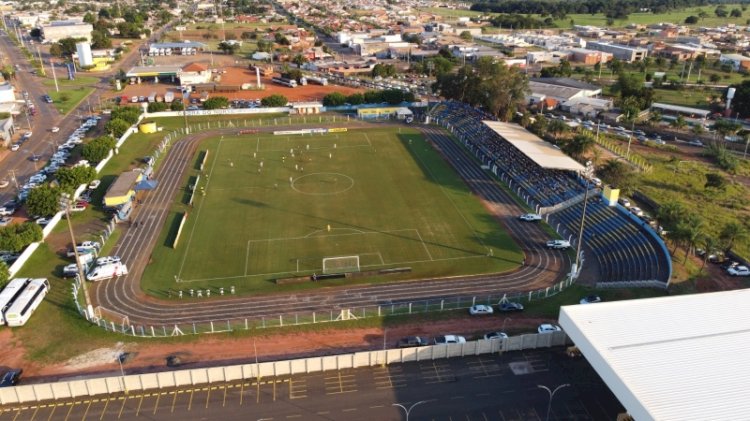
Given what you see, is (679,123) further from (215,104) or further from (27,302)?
(27,302)

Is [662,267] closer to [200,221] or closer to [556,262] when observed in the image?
[556,262]

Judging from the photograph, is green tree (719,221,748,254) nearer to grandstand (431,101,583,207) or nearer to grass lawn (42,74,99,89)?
grandstand (431,101,583,207)

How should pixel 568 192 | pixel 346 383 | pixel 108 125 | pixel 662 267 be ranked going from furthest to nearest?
pixel 108 125
pixel 568 192
pixel 662 267
pixel 346 383

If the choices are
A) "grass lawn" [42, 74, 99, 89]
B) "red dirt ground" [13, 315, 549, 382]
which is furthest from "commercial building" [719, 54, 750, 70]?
"grass lawn" [42, 74, 99, 89]

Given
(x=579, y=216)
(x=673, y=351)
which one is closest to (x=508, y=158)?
(x=579, y=216)

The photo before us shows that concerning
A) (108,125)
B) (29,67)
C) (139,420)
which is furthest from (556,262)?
(29,67)

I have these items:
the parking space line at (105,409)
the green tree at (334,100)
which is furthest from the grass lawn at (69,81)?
the parking space line at (105,409)

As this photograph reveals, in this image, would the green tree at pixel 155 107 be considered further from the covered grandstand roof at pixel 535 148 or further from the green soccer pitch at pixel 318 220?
the covered grandstand roof at pixel 535 148
